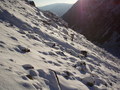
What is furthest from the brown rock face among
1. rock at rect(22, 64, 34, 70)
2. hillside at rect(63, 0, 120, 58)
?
rock at rect(22, 64, 34, 70)

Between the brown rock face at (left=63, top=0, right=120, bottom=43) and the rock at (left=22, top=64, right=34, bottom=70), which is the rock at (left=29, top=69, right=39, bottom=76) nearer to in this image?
the rock at (left=22, top=64, right=34, bottom=70)

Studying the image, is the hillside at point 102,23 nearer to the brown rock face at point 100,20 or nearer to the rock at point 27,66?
the brown rock face at point 100,20

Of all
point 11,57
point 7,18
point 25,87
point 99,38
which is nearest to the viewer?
point 25,87

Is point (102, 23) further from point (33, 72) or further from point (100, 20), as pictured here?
point (33, 72)

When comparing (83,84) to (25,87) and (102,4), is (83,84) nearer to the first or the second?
(25,87)

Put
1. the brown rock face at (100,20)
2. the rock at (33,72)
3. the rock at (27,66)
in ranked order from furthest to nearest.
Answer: the brown rock face at (100,20) → the rock at (27,66) → the rock at (33,72)

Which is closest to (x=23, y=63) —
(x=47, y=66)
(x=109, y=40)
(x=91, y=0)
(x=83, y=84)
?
(x=47, y=66)

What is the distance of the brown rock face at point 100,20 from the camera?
174 ft

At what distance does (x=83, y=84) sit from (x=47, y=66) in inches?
62.9

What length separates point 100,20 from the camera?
6091 centimetres

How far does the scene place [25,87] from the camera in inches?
195

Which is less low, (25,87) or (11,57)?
(11,57)

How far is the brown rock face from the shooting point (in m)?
52.9

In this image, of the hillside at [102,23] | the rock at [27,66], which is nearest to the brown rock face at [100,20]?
the hillside at [102,23]
